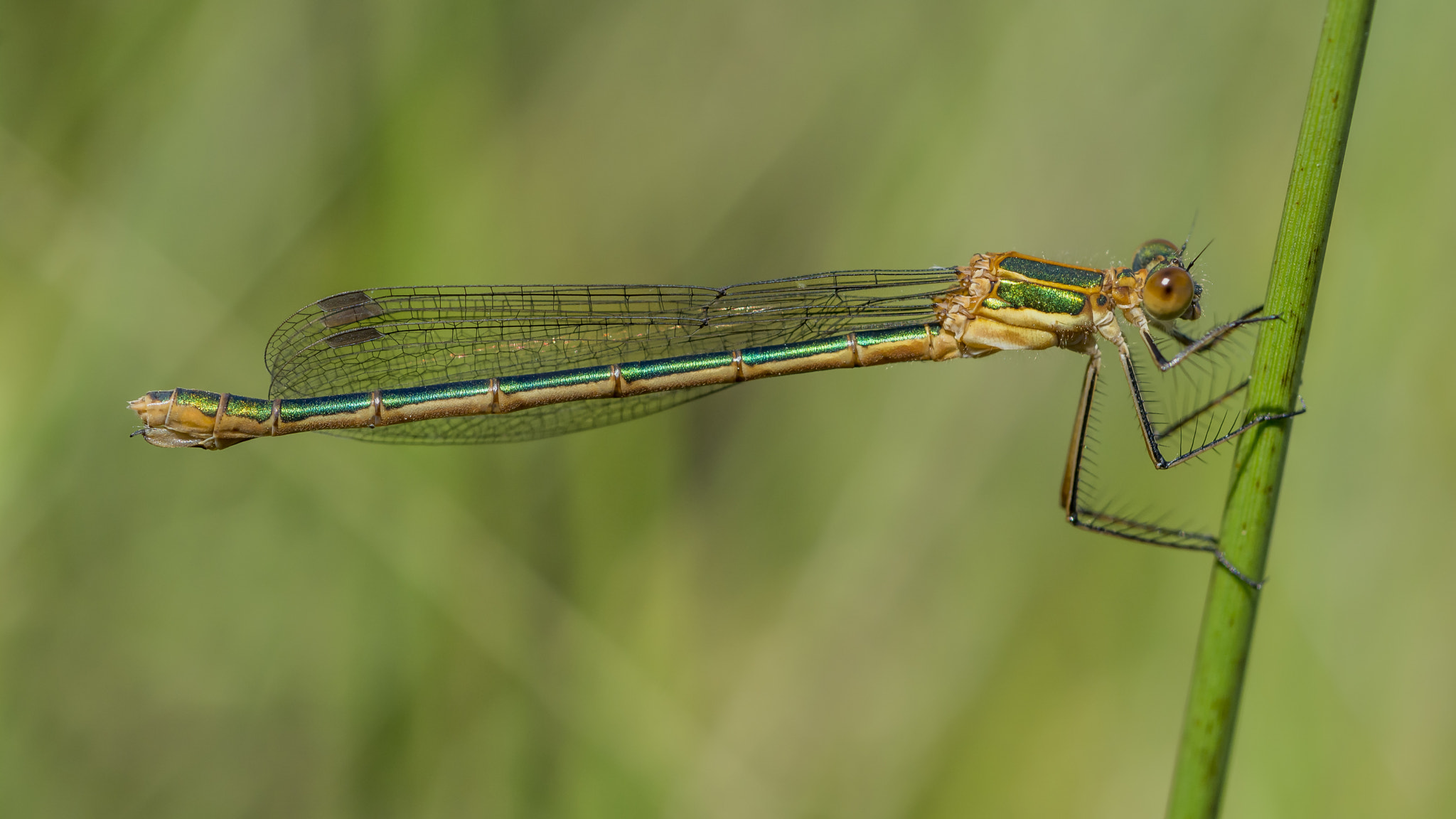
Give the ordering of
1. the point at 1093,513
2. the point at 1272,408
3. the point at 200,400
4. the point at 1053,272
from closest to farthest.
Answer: the point at 1272,408 → the point at 1093,513 → the point at 200,400 → the point at 1053,272

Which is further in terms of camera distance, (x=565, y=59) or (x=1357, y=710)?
(x=565, y=59)

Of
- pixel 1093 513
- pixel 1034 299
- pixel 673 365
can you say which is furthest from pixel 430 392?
pixel 1093 513

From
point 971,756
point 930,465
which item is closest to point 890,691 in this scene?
point 971,756

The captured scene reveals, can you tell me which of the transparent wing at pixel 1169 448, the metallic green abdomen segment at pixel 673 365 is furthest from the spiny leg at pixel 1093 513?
the metallic green abdomen segment at pixel 673 365

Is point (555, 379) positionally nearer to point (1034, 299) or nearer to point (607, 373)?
point (607, 373)

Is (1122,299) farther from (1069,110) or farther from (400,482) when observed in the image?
(400,482)

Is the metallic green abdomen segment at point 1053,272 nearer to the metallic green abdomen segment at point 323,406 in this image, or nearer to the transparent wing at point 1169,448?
the transparent wing at point 1169,448

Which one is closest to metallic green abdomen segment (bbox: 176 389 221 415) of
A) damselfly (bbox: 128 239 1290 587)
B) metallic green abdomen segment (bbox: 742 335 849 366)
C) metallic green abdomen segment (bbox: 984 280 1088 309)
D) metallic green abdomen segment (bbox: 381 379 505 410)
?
damselfly (bbox: 128 239 1290 587)
